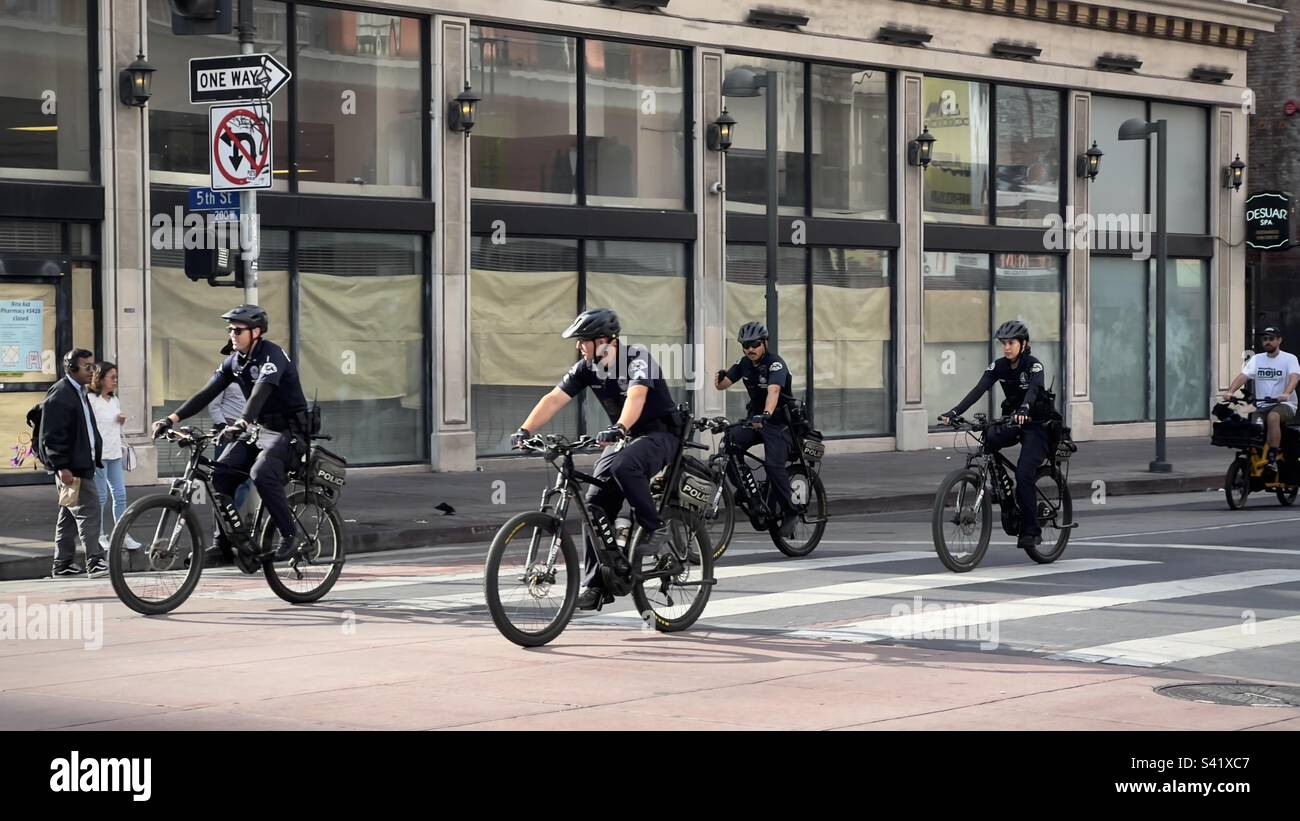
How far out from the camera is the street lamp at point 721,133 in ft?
85.0

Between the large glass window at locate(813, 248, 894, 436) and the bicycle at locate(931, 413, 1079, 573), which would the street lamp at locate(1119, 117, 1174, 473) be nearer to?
the large glass window at locate(813, 248, 894, 436)

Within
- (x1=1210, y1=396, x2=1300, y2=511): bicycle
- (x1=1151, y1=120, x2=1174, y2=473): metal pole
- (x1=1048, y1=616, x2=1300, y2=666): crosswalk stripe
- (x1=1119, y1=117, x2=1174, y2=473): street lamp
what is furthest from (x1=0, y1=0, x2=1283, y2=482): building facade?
(x1=1048, y1=616, x2=1300, y2=666): crosswalk stripe

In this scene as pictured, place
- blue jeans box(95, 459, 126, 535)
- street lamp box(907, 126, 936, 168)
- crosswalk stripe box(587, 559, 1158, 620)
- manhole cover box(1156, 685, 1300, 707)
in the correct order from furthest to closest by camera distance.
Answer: street lamp box(907, 126, 936, 168) < blue jeans box(95, 459, 126, 535) < crosswalk stripe box(587, 559, 1158, 620) < manhole cover box(1156, 685, 1300, 707)

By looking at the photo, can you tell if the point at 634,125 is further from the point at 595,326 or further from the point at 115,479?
the point at 595,326

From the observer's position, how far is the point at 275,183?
71.3 feet

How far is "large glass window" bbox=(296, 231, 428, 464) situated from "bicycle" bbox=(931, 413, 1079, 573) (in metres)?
9.92

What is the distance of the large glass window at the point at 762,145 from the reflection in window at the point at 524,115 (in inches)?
→ 114

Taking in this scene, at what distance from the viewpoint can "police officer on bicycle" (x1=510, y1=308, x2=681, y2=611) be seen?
1030 centimetres

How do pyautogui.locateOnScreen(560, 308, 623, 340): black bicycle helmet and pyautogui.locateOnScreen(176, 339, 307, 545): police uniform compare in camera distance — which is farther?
pyautogui.locateOnScreen(176, 339, 307, 545): police uniform

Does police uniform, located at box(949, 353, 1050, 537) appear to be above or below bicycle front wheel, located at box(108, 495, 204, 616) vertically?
above

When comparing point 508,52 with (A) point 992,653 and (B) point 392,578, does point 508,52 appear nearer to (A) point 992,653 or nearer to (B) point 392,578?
(B) point 392,578

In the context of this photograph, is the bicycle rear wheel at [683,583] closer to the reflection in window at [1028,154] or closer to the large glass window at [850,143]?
the large glass window at [850,143]

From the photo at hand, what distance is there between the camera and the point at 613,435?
10117 mm

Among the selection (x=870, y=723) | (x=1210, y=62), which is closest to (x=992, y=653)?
(x=870, y=723)
